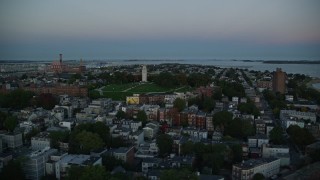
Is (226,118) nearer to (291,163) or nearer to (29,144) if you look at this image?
(291,163)

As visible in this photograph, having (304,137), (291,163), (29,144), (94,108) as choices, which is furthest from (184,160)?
(94,108)

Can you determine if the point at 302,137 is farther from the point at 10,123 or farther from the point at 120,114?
the point at 10,123

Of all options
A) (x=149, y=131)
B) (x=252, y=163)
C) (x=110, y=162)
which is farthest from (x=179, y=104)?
(x=110, y=162)

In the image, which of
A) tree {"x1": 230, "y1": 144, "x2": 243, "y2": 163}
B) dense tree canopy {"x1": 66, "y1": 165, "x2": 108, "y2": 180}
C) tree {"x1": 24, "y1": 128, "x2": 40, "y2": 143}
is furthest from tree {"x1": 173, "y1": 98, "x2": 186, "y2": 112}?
dense tree canopy {"x1": 66, "y1": 165, "x2": 108, "y2": 180}

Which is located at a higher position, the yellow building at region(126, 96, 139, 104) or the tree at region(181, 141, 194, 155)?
the yellow building at region(126, 96, 139, 104)

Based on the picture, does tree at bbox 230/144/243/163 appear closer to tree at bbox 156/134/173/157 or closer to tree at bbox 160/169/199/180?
tree at bbox 156/134/173/157
